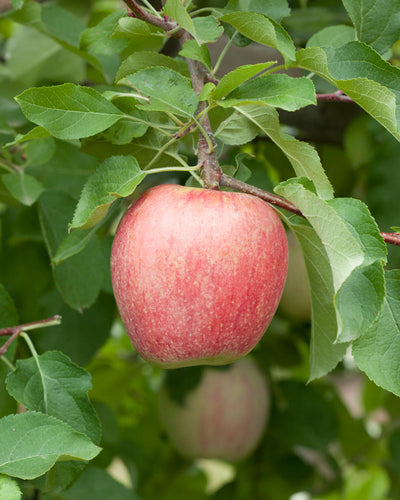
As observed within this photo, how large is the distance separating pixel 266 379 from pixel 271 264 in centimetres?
99

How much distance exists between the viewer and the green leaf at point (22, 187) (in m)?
0.78

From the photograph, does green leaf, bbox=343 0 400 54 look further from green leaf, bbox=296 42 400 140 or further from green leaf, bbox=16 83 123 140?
green leaf, bbox=16 83 123 140

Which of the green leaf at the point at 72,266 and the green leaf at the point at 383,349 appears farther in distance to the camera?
the green leaf at the point at 72,266

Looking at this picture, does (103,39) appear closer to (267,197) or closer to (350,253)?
(267,197)

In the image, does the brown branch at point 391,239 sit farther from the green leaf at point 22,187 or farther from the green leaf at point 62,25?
the green leaf at point 62,25

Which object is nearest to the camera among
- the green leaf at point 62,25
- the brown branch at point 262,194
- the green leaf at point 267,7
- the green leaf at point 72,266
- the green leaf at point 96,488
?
the brown branch at point 262,194

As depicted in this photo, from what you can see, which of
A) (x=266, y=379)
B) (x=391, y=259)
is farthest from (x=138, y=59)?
(x=266, y=379)

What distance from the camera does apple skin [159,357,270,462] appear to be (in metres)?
1.42

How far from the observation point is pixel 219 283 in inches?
22.7

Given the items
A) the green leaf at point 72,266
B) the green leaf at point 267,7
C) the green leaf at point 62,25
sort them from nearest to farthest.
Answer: the green leaf at point 267,7 < the green leaf at point 72,266 < the green leaf at point 62,25

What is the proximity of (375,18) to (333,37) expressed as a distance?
74mm

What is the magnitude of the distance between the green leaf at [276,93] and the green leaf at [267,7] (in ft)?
0.58

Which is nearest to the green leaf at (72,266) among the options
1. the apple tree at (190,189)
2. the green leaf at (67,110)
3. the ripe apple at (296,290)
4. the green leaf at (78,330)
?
the apple tree at (190,189)

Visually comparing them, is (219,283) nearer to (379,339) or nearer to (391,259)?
(379,339)
